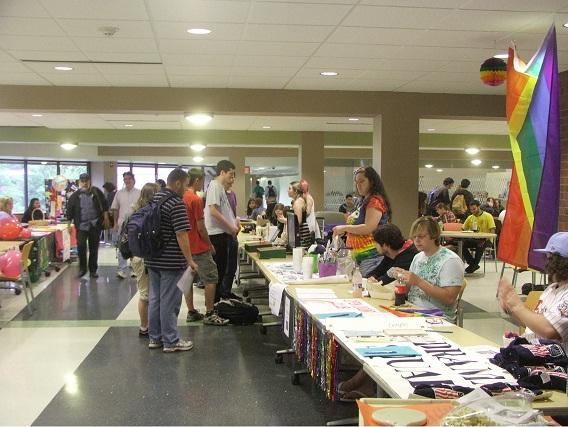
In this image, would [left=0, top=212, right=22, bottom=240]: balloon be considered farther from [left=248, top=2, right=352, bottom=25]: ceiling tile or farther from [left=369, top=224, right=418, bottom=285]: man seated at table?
[left=369, top=224, right=418, bottom=285]: man seated at table

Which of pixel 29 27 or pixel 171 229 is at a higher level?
pixel 29 27

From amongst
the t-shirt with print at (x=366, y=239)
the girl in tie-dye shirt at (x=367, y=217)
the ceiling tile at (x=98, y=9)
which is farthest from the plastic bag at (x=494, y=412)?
the ceiling tile at (x=98, y=9)

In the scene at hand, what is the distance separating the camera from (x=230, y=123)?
12008 mm

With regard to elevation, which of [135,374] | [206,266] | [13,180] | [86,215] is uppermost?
[13,180]

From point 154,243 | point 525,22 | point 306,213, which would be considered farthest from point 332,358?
point 306,213

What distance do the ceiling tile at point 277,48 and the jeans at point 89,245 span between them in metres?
4.42

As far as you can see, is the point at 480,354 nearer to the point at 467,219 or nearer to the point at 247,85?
the point at 247,85

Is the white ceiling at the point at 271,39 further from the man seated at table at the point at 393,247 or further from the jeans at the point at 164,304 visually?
the jeans at the point at 164,304

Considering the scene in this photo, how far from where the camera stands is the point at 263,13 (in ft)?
13.9

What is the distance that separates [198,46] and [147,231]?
169cm

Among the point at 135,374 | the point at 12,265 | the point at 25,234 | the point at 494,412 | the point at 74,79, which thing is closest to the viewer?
the point at 494,412

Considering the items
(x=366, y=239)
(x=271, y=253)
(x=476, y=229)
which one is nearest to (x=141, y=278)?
(x=271, y=253)

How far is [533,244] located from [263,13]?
7.87 ft

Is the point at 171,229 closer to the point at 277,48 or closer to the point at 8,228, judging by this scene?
the point at 277,48
